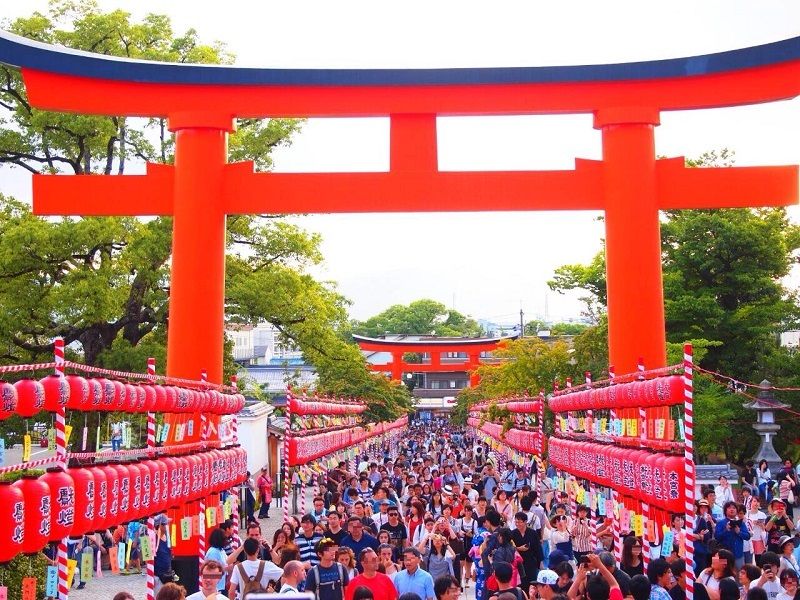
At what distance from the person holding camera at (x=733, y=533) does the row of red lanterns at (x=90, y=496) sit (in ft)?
19.5

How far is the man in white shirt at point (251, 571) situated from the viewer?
1002cm

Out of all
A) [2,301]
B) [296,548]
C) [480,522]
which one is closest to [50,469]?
[296,548]

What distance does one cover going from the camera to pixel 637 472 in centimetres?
1159

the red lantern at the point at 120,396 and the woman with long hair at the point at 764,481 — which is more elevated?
the red lantern at the point at 120,396

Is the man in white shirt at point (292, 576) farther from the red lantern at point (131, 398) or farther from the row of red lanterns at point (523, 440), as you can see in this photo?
the row of red lanterns at point (523, 440)

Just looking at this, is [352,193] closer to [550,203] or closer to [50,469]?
[550,203]

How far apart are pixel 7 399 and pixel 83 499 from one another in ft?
4.99

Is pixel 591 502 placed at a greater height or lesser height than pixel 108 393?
lesser

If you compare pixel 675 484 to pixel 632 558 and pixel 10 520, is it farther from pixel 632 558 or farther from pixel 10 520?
pixel 10 520

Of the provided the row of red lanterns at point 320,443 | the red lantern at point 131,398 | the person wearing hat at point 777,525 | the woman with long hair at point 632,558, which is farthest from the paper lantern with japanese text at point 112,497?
the row of red lanterns at point 320,443

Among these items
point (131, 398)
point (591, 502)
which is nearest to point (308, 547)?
point (131, 398)

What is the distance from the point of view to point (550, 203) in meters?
15.2

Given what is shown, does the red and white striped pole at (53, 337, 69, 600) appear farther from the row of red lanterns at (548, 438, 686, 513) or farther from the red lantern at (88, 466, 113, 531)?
the row of red lanterns at (548, 438, 686, 513)

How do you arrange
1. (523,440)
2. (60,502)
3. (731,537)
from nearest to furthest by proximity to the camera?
(60,502)
(731,537)
(523,440)
